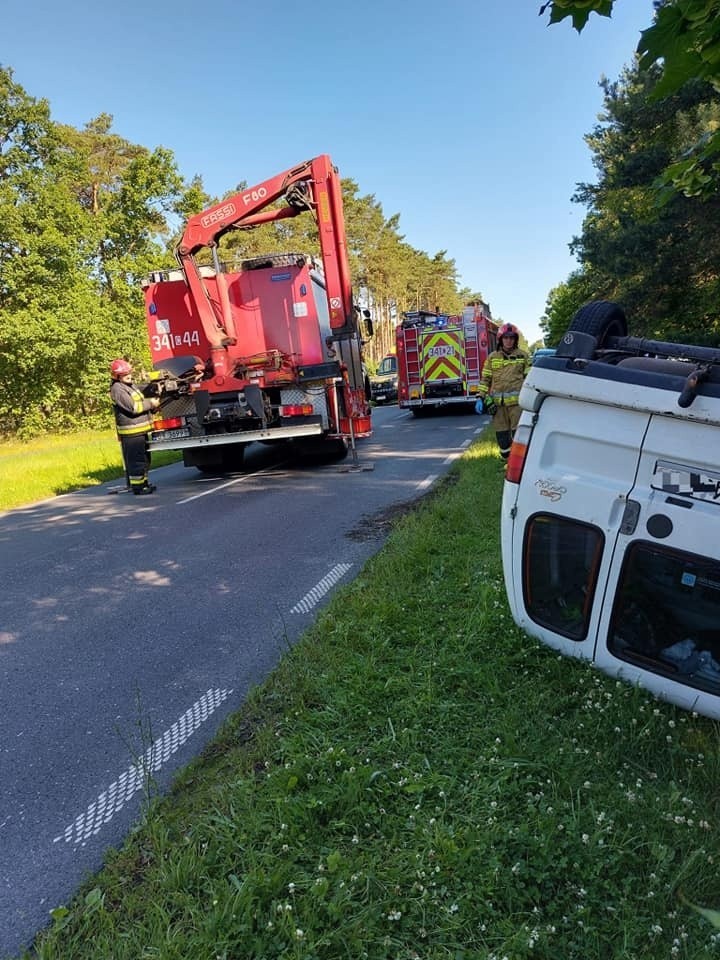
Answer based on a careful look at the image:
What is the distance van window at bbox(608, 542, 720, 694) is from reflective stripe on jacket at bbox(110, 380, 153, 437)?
822 centimetres

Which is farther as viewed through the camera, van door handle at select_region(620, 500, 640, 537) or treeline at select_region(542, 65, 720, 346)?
treeline at select_region(542, 65, 720, 346)

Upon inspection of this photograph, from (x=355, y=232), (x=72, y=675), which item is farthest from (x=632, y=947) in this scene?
(x=355, y=232)

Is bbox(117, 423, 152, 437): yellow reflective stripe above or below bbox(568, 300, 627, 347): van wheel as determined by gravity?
below

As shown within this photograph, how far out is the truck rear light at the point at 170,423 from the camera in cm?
977

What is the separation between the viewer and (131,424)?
30.6 feet

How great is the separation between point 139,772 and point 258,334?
26.6 ft

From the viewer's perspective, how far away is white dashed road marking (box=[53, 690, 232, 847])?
2.36 meters

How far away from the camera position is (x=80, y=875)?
2123 mm

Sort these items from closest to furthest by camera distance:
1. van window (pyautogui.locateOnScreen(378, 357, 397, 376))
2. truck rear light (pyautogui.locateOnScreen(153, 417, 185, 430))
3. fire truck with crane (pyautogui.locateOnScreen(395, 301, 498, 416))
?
truck rear light (pyautogui.locateOnScreen(153, 417, 185, 430))
fire truck with crane (pyautogui.locateOnScreen(395, 301, 498, 416))
van window (pyautogui.locateOnScreen(378, 357, 397, 376))

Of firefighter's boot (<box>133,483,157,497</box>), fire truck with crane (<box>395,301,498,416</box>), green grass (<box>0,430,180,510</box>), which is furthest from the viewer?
fire truck with crane (<box>395,301,498,416</box>)

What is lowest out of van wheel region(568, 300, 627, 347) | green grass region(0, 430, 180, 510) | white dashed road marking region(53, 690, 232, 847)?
green grass region(0, 430, 180, 510)

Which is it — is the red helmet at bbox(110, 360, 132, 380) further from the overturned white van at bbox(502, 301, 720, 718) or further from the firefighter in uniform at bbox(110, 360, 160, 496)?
the overturned white van at bbox(502, 301, 720, 718)

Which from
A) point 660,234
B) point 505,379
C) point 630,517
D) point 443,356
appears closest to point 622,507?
point 630,517

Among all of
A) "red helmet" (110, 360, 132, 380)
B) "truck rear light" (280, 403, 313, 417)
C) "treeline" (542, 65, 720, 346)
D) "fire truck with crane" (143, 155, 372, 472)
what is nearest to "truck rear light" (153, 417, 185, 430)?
"fire truck with crane" (143, 155, 372, 472)
